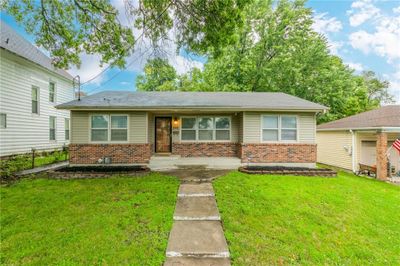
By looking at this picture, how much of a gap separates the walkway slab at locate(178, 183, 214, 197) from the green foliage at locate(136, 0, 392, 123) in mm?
14048

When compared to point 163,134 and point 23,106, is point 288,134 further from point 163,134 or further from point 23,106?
point 23,106

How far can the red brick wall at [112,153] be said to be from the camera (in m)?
9.13

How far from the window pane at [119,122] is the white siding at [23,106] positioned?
17.5 feet

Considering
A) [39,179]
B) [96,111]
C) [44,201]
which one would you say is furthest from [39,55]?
[44,201]

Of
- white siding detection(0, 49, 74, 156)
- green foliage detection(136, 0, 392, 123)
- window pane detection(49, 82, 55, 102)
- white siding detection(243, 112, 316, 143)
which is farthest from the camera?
green foliage detection(136, 0, 392, 123)

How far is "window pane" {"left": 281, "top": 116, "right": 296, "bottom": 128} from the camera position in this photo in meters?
9.72

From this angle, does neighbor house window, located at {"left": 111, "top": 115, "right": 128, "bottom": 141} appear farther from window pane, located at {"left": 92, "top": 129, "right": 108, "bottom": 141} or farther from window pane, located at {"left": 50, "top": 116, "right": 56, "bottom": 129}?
window pane, located at {"left": 50, "top": 116, "right": 56, "bottom": 129}

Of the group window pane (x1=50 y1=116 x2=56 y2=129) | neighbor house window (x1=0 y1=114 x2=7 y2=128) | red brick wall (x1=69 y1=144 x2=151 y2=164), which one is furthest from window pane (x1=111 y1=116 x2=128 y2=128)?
window pane (x1=50 y1=116 x2=56 y2=129)

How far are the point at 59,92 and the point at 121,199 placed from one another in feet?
45.5

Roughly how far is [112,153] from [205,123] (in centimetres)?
483

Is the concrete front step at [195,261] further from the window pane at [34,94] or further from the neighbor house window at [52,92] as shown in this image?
the neighbor house window at [52,92]

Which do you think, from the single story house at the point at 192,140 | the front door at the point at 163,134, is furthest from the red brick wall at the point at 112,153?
the front door at the point at 163,134

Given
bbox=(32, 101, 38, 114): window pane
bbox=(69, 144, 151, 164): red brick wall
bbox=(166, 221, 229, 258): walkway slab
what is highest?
bbox=(32, 101, 38, 114): window pane

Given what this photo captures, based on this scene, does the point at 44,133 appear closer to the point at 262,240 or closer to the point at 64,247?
the point at 64,247
